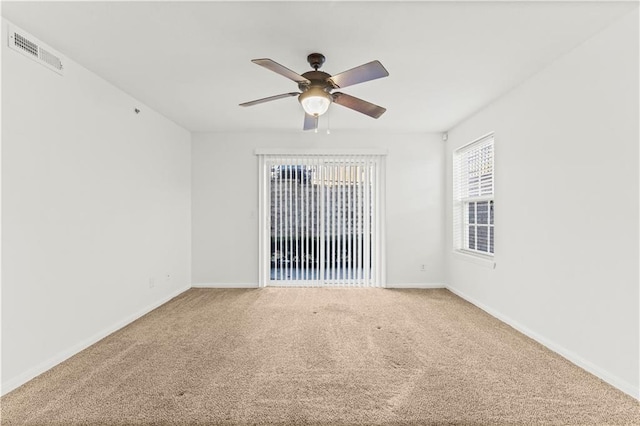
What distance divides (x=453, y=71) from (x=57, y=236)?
11.6 feet

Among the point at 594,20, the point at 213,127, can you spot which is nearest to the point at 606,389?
the point at 594,20

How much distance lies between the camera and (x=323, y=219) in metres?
5.02

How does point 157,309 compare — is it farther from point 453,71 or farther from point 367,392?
point 453,71

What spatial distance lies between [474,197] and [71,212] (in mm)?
4299

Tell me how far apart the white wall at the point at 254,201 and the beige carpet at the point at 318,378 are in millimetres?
1492

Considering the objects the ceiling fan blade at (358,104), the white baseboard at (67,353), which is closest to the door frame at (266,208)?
the white baseboard at (67,353)

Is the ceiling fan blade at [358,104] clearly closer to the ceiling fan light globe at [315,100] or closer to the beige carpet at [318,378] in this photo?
the ceiling fan light globe at [315,100]

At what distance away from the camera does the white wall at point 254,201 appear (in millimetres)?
4934

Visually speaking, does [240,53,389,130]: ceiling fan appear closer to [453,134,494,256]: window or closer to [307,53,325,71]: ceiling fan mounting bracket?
[307,53,325,71]: ceiling fan mounting bracket

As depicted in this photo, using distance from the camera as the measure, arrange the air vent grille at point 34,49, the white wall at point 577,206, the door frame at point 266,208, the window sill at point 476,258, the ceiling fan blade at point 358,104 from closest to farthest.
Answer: the white wall at point 577,206 → the air vent grille at point 34,49 → the ceiling fan blade at point 358,104 → the window sill at point 476,258 → the door frame at point 266,208

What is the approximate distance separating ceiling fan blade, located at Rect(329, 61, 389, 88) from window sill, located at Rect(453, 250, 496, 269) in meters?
2.58

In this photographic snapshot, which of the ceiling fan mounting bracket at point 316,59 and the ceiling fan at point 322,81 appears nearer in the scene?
the ceiling fan at point 322,81

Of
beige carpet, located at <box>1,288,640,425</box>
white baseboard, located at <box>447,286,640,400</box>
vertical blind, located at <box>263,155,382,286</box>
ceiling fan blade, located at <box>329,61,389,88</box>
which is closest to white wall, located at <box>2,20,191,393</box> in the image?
beige carpet, located at <box>1,288,640,425</box>

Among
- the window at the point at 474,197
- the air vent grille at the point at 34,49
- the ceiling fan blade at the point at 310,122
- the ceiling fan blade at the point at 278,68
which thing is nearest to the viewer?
the ceiling fan blade at the point at 278,68
